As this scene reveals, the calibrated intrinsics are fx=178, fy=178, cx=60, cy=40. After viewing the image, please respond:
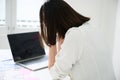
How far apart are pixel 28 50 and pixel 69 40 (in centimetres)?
66

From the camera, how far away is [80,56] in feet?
3.60

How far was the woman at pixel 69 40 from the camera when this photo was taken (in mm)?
1084

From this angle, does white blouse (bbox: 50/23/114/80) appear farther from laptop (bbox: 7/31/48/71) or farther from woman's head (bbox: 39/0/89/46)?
laptop (bbox: 7/31/48/71)

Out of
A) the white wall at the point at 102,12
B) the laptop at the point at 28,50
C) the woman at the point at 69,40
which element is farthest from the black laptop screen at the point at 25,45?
the white wall at the point at 102,12

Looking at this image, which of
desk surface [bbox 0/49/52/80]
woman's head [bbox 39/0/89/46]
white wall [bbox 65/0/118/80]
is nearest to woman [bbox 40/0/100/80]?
woman's head [bbox 39/0/89/46]

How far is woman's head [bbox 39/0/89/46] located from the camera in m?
1.16

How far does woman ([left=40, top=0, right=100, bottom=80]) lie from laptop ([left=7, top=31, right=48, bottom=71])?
394 mm

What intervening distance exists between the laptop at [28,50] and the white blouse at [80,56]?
0.43 metres

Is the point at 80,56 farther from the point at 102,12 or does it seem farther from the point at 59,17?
the point at 102,12

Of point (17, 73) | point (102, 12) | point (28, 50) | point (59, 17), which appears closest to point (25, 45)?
point (28, 50)

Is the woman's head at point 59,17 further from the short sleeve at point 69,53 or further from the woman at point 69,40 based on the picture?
the short sleeve at point 69,53

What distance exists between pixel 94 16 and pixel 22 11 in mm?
1273

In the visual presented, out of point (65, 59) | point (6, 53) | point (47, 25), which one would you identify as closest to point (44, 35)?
point (47, 25)

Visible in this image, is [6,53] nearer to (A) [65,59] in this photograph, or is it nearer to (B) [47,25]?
(B) [47,25]
